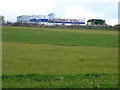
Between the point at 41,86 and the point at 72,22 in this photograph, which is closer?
the point at 41,86

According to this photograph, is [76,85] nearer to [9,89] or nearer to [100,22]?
[9,89]

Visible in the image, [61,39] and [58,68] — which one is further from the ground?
[61,39]

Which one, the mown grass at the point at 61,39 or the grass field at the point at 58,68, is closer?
the grass field at the point at 58,68

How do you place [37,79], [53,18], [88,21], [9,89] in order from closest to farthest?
[9,89]
[37,79]
[53,18]
[88,21]

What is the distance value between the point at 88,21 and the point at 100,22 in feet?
24.4

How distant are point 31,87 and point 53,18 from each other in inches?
4487

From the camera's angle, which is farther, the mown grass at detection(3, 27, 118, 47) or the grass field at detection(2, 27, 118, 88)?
the mown grass at detection(3, 27, 118, 47)

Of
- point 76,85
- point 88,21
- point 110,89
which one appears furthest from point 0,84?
point 88,21

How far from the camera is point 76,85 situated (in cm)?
776

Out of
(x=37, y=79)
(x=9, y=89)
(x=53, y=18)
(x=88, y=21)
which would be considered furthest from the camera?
(x=88, y=21)

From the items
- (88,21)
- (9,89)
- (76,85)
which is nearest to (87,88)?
(76,85)

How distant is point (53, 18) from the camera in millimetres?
120812

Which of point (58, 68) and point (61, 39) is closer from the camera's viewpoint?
point (58, 68)

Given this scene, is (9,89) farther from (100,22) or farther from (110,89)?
(100,22)
